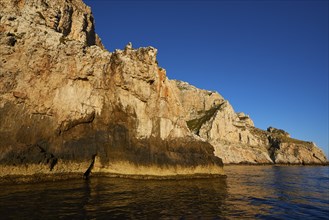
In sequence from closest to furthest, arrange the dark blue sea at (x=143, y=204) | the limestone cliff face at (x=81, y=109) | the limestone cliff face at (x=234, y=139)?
the dark blue sea at (x=143, y=204) → the limestone cliff face at (x=81, y=109) → the limestone cliff face at (x=234, y=139)

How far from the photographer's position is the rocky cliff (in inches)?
1340

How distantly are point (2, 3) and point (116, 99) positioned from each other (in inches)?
851

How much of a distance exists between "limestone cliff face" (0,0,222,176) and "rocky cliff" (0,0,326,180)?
4.8 inches

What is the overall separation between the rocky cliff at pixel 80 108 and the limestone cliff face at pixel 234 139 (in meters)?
75.0

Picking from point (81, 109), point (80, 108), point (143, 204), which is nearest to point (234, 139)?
point (81, 109)

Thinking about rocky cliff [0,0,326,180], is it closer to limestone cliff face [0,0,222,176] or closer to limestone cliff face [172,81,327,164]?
limestone cliff face [0,0,222,176]

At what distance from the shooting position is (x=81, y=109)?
3978 cm

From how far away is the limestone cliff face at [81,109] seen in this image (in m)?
34.0

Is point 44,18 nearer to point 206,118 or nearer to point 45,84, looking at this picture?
point 45,84

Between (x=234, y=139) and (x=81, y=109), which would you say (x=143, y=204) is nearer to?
(x=81, y=109)

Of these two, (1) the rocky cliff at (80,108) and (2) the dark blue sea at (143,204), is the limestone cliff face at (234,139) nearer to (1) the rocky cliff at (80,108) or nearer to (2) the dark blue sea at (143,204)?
(1) the rocky cliff at (80,108)

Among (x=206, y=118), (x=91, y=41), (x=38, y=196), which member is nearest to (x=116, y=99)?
(x=38, y=196)

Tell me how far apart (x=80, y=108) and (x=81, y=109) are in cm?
20

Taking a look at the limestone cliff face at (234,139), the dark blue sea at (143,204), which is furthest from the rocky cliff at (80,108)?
the limestone cliff face at (234,139)
